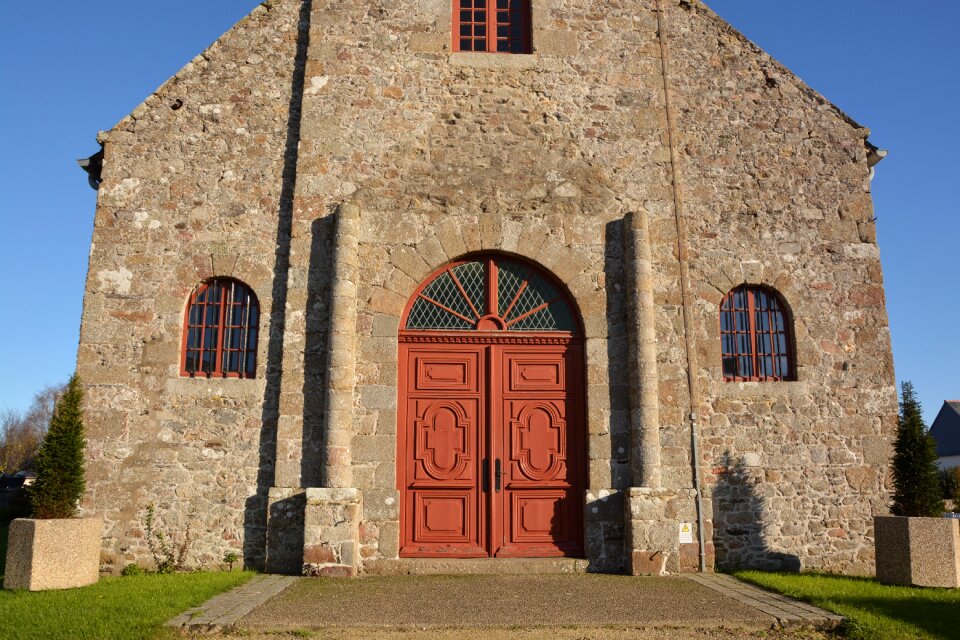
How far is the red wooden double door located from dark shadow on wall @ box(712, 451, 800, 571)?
1609mm

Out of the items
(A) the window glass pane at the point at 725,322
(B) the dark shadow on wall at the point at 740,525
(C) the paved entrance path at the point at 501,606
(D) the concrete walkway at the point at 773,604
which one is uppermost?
(A) the window glass pane at the point at 725,322

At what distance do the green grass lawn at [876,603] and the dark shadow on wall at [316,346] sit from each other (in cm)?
472

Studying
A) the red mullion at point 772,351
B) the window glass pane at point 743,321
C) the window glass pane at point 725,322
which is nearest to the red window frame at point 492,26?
the window glass pane at point 725,322

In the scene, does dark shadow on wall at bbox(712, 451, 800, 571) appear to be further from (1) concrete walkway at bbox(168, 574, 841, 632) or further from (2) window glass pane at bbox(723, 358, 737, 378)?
(2) window glass pane at bbox(723, 358, 737, 378)

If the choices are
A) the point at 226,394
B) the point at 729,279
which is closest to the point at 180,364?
the point at 226,394

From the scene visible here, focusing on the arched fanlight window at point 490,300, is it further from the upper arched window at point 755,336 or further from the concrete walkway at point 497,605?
the concrete walkway at point 497,605

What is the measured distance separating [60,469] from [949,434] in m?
39.0

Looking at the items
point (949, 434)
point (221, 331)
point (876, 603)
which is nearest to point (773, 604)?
point (876, 603)

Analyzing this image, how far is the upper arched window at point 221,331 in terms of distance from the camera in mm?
9117

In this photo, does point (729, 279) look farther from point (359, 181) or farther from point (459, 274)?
point (359, 181)

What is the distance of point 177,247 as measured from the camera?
928 centimetres

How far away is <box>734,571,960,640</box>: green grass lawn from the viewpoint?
5.69 m

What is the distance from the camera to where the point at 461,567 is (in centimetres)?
834

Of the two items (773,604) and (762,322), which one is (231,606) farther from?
(762,322)
